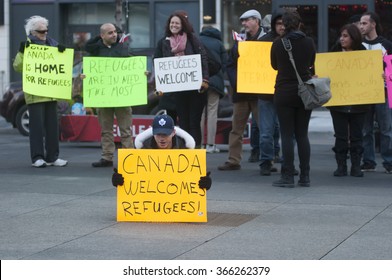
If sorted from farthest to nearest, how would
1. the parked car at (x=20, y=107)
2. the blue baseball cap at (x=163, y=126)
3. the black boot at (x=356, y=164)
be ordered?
the parked car at (x=20, y=107)
the black boot at (x=356, y=164)
the blue baseball cap at (x=163, y=126)

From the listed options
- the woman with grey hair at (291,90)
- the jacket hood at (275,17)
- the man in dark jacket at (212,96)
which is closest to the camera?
the woman with grey hair at (291,90)

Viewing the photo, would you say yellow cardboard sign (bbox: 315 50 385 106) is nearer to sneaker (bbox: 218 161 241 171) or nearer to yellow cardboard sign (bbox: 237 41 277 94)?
yellow cardboard sign (bbox: 237 41 277 94)

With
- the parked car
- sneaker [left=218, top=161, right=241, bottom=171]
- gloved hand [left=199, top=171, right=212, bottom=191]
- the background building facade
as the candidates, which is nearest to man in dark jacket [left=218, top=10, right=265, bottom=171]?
sneaker [left=218, top=161, right=241, bottom=171]

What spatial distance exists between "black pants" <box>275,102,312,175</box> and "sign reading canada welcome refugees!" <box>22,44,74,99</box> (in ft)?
11.3

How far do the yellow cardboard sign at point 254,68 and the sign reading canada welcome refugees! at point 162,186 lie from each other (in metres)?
3.60

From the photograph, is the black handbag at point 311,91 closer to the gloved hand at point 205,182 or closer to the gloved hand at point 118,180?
the gloved hand at point 205,182

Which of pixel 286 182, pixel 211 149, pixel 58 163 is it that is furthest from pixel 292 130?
pixel 211 149

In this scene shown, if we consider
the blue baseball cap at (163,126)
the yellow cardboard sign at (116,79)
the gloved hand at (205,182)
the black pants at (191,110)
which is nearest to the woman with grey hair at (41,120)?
the yellow cardboard sign at (116,79)

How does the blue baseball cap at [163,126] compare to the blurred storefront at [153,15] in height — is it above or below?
below

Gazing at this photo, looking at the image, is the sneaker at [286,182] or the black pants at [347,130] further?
the black pants at [347,130]

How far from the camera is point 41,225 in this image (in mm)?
8344

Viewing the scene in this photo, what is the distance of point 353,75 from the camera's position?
12.0 metres

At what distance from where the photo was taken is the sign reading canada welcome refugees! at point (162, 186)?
833 cm

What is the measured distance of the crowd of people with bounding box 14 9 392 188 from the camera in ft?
34.6
